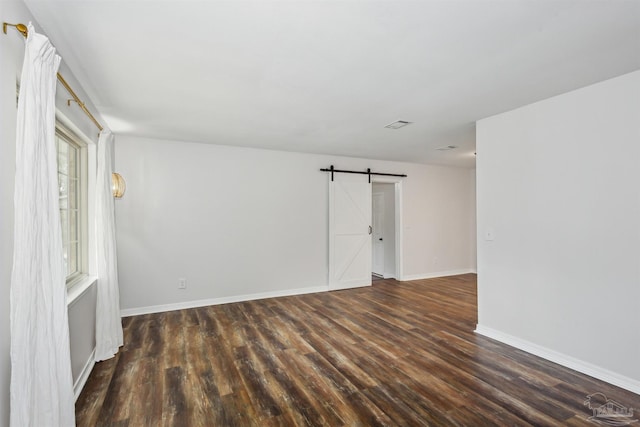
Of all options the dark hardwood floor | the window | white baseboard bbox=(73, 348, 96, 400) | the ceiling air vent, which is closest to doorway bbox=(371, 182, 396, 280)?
the dark hardwood floor

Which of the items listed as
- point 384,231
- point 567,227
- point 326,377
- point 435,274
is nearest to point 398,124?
point 567,227

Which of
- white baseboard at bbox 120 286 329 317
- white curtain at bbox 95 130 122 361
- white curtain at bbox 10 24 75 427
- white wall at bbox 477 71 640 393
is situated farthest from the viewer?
white baseboard at bbox 120 286 329 317

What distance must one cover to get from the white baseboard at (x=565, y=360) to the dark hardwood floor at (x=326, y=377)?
74mm

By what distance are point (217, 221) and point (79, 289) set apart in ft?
7.63

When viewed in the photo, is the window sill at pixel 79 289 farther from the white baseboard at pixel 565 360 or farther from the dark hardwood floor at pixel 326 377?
the white baseboard at pixel 565 360

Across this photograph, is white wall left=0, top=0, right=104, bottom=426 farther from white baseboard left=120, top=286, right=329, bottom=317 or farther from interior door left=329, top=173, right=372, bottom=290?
interior door left=329, top=173, right=372, bottom=290

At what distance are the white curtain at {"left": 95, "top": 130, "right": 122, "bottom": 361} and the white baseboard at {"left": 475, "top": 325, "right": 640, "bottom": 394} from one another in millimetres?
4059

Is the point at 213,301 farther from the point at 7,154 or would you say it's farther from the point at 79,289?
the point at 7,154

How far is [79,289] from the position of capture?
2650 mm

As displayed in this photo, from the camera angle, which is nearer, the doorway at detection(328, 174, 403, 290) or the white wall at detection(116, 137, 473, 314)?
the white wall at detection(116, 137, 473, 314)

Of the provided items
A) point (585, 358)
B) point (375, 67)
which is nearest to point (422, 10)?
point (375, 67)

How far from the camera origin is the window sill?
2385 millimetres

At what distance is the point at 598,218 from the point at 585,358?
4.14 ft

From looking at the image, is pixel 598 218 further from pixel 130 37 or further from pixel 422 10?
pixel 130 37
